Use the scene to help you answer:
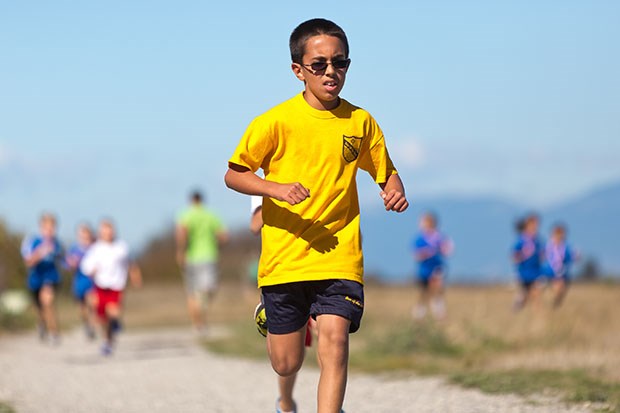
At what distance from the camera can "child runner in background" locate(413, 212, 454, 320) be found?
21.9 metres

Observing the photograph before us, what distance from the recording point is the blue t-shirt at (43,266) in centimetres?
1883

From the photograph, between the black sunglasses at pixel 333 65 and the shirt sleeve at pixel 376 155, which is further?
the shirt sleeve at pixel 376 155

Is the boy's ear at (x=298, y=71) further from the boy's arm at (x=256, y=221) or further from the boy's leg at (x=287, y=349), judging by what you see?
the boy's leg at (x=287, y=349)

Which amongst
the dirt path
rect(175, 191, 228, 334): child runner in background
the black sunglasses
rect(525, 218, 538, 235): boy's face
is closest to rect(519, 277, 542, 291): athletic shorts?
rect(525, 218, 538, 235): boy's face

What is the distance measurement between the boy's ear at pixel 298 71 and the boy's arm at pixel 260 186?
58cm

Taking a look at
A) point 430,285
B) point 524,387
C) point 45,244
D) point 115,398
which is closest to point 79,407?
point 115,398

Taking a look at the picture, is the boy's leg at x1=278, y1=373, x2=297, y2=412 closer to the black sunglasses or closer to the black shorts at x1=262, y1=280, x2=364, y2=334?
the black shorts at x1=262, y1=280, x2=364, y2=334

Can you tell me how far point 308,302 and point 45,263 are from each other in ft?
43.0

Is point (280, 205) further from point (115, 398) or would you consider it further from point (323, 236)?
point (115, 398)

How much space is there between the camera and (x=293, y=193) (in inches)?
232

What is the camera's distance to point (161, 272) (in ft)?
138

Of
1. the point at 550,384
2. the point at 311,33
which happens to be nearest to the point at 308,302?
the point at 311,33

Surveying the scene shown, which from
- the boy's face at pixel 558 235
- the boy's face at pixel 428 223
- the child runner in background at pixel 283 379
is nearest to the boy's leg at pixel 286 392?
the child runner in background at pixel 283 379

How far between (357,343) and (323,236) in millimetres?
9953
